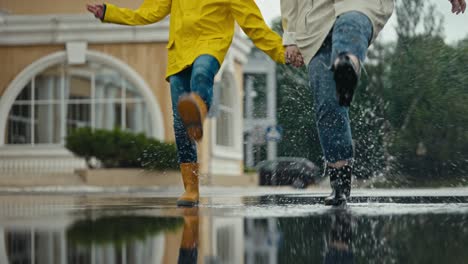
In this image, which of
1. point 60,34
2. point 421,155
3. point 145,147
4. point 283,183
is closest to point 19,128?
point 60,34

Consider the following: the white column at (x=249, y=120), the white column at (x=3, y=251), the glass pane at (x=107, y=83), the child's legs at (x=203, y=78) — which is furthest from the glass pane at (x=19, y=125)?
the white column at (x=3, y=251)

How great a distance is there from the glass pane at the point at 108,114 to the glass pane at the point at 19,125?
6.66ft

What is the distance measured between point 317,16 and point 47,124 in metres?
24.3

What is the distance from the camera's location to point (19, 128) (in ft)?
96.2

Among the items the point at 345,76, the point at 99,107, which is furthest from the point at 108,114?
the point at 345,76

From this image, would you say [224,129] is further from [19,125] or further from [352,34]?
[352,34]

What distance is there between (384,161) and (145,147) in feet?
19.8

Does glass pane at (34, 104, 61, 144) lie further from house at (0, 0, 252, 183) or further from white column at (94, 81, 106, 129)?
white column at (94, 81, 106, 129)

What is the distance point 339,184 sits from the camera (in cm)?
604

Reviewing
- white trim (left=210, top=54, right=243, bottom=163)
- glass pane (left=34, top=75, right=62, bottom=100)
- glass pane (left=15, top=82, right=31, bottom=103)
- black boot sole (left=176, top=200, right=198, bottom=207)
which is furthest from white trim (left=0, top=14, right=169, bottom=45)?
black boot sole (left=176, top=200, right=198, bottom=207)

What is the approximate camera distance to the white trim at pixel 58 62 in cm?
2794

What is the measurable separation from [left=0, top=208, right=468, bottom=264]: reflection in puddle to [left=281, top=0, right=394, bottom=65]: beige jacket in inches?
53.5

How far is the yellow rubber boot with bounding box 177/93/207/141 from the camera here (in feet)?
19.3

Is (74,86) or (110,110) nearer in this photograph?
(74,86)
